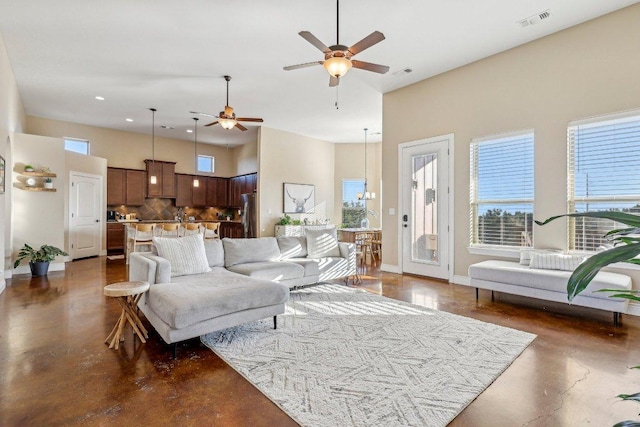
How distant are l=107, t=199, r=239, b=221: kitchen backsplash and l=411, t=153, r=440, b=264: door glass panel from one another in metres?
6.69

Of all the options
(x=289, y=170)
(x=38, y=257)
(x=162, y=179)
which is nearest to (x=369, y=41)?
(x=289, y=170)

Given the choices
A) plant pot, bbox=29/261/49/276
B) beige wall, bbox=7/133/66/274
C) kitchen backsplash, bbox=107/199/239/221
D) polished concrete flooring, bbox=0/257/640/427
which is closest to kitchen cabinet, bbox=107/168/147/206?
kitchen backsplash, bbox=107/199/239/221

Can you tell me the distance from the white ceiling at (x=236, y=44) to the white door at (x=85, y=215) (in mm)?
1818

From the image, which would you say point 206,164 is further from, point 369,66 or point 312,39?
point 312,39

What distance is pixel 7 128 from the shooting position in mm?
5168

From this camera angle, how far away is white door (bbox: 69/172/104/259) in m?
7.68

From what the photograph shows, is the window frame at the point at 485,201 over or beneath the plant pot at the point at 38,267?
over

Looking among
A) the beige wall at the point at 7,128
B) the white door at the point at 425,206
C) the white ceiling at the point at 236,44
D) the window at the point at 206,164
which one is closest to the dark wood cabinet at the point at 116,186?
the white ceiling at the point at 236,44

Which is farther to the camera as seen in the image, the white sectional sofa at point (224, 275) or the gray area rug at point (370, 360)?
the white sectional sofa at point (224, 275)

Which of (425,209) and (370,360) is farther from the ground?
(425,209)

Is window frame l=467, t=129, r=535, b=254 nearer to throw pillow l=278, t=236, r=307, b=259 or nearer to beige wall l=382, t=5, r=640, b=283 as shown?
beige wall l=382, t=5, r=640, b=283

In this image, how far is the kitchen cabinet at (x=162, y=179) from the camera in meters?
9.47

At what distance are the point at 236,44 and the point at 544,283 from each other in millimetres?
4939

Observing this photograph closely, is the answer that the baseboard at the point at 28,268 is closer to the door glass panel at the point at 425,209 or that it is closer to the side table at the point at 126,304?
the side table at the point at 126,304
